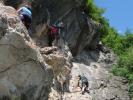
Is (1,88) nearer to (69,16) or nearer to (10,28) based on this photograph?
(10,28)

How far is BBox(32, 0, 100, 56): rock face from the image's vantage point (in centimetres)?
2411

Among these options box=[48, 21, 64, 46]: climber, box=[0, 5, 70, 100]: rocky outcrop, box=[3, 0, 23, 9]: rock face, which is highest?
box=[3, 0, 23, 9]: rock face

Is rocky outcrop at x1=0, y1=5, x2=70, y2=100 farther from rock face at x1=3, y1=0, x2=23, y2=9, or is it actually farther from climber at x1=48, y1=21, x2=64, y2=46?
climber at x1=48, y1=21, x2=64, y2=46

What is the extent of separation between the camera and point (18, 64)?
14.8 metres

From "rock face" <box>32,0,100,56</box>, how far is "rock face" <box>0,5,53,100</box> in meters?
8.08

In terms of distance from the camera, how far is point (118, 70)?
3133 cm

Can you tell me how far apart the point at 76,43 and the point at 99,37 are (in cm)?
440

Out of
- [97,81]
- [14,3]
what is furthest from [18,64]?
[97,81]

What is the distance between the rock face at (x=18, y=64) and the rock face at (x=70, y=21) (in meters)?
8.08

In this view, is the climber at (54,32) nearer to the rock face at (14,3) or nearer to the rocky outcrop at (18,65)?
the rock face at (14,3)

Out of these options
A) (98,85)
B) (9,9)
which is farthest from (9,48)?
(98,85)

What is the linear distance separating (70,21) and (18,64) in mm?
15417

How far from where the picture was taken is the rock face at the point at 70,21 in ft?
79.1

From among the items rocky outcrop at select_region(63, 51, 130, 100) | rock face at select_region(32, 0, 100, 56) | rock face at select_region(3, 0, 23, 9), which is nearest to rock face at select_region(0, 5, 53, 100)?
rock face at select_region(3, 0, 23, 9)
